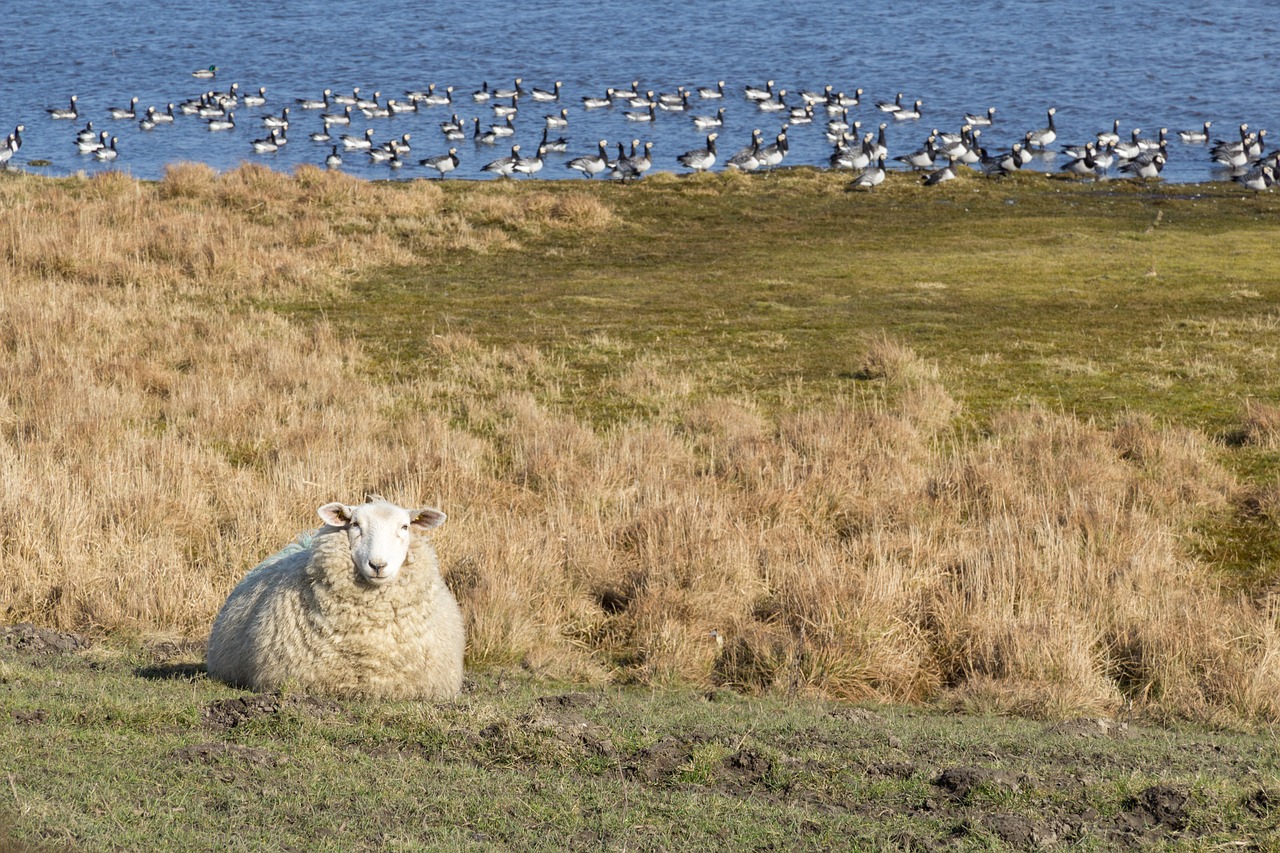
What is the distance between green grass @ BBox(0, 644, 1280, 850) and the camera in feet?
19.6

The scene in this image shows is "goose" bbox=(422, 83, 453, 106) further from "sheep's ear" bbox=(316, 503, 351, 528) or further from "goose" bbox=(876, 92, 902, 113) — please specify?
"sheep's ear" bbox=(316, 503, 351, 528)

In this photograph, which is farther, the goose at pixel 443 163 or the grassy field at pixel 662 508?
the goose at pixel 443 163

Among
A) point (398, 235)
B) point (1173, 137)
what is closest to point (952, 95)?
point (1173, 137)

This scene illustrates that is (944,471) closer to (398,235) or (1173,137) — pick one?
(398,235)

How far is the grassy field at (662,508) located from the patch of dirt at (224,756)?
36 millimetres

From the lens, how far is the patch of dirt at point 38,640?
9625 millimetres

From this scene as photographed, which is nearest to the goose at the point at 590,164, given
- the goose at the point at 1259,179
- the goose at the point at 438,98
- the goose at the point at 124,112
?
the goose at the point at 438,98

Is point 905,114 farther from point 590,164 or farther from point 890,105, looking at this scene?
point 590,164

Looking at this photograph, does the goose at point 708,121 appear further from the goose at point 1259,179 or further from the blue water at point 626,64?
the goose at point 1259,179

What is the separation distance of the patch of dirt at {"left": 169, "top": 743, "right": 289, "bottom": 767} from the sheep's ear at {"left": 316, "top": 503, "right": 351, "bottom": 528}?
1755 mm

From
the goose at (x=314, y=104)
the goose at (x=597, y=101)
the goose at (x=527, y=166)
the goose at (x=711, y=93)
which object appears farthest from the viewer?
the goose at (x=711, y=93)

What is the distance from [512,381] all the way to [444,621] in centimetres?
1109

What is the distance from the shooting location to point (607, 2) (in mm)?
107812

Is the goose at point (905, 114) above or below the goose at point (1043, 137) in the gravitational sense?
above
